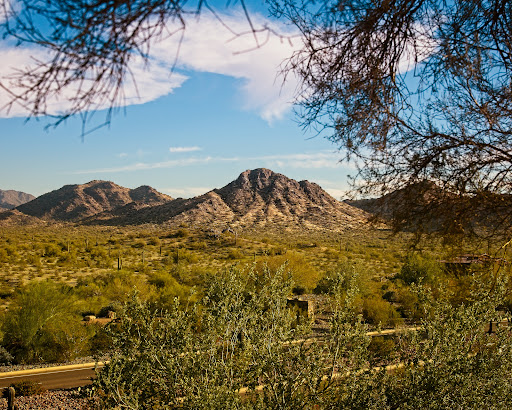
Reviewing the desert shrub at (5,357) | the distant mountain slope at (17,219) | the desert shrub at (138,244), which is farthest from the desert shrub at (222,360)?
the distant mountain slope at (17,219)

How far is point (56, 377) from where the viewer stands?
16.8 m

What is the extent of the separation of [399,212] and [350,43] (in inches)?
77.2

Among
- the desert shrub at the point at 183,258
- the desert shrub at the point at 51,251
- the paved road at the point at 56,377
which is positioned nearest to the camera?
the paved road at the point at 56,377

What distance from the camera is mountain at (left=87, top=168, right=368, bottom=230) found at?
3492 inches

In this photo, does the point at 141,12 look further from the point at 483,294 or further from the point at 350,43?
the point at 483,294

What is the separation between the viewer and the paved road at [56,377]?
1569 centimetres

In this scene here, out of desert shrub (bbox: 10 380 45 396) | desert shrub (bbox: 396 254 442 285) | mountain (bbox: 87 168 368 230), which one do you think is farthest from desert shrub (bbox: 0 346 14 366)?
mountain (bbox: 87 168 368 230)

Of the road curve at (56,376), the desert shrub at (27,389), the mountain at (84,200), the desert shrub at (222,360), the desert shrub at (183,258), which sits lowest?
the road curve at (56,376)

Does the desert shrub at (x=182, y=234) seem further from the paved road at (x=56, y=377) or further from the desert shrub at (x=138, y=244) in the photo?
the paved road at (x=56, y=377)

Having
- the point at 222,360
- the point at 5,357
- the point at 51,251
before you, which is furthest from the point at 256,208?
the point at 222,360

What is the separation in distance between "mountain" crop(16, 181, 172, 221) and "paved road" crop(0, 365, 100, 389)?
99.2 meters

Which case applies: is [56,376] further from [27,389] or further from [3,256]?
[3,256]

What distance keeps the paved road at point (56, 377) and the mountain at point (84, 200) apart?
99.2 m

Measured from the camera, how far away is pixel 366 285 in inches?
1229
